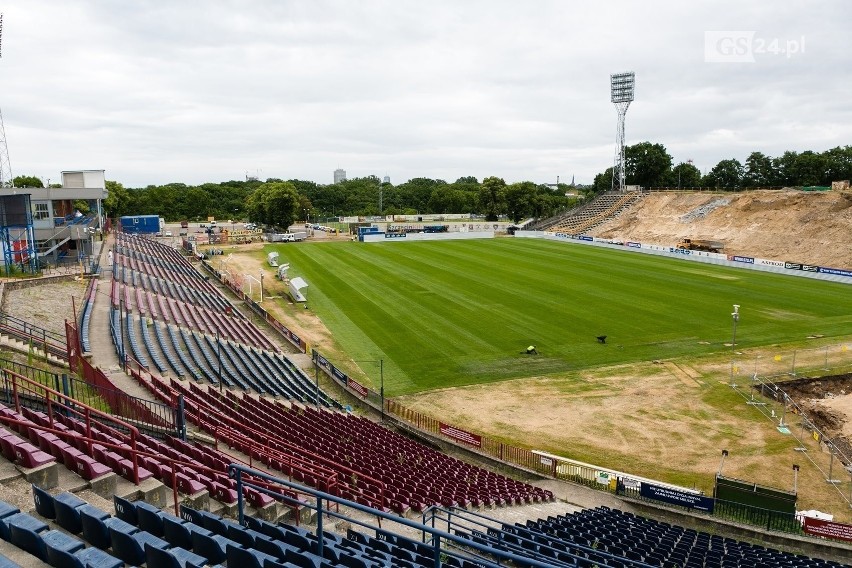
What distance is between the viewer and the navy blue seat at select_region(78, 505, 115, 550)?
6.88 meters

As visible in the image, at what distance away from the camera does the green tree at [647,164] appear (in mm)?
129000

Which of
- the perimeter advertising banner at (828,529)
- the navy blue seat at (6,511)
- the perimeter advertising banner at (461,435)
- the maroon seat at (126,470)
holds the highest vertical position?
the navy blue seat at (6,511)

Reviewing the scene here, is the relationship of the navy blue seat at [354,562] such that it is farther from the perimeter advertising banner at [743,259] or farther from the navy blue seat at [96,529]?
the perimeter advertising banner at [743,259]

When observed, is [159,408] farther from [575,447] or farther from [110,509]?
[575,447]

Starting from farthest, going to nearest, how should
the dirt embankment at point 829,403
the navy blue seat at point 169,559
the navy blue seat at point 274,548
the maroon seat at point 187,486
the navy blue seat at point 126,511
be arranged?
the dirt embankment at point 829,403
the maroon seat at point 187,486
the navy blue seat at point 126,511
the navy blue seat at point 274,548
the navy blue seat at point 169,559

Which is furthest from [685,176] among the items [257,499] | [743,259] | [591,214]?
[257,499]

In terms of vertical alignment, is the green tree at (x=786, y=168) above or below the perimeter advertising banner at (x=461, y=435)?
above

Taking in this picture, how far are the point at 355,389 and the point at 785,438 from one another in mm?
19290

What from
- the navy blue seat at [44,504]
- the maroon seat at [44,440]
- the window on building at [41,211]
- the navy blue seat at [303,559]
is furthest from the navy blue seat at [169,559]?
the window on building at [41,211]

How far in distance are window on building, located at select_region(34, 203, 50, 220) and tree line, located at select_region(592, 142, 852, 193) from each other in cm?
11568

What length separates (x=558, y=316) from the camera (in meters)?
43.8

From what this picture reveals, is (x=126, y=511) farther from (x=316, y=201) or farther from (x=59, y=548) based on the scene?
(x=316, y=201)

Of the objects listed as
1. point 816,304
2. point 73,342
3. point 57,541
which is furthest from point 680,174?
point 57,541

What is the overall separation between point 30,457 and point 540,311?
39713mm
